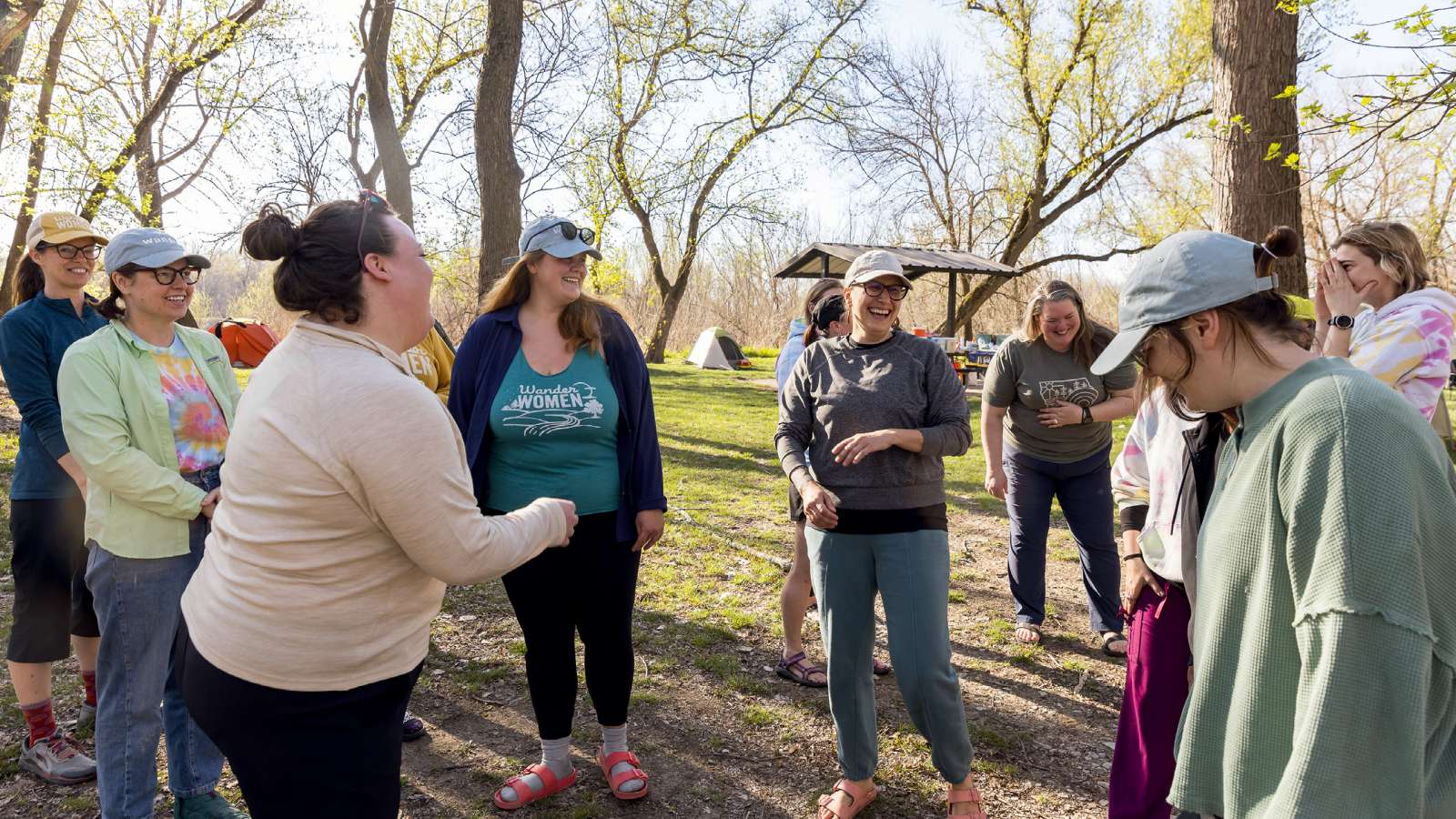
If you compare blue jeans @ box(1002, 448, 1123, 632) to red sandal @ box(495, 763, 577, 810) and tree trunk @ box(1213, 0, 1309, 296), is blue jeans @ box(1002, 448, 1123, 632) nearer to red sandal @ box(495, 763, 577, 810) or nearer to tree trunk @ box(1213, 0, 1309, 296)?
tree trunk @ box(1213, 0, 1309, 296)

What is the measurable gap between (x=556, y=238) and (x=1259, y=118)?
4.79 m

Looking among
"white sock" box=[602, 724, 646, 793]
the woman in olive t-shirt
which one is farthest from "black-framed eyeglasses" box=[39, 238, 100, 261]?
the woman in olive t-shirt

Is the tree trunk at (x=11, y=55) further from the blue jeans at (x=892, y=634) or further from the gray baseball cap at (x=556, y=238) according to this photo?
the blue jeans at (x=892, y=634)

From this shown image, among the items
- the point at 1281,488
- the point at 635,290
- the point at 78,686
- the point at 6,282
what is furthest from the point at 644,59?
the point at 1281,488

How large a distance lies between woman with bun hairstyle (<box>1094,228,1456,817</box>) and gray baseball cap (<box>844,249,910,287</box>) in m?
1.43

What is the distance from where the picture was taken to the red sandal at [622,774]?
10.5ft

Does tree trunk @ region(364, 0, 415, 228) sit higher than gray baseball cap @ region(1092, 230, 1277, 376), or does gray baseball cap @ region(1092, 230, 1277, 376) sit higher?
tree trunk @ region(364, 0, 415, 228)

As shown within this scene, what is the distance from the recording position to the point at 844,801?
3062 mm

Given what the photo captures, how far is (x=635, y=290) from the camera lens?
4116cm

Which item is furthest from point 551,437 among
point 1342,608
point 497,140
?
point 497,140

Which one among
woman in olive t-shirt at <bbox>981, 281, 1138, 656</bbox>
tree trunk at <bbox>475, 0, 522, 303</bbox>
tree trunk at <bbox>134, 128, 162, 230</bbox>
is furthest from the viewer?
tree trunk at <bbox>134, 128, 162, 230</bbox>

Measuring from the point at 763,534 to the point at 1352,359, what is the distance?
4.49 m

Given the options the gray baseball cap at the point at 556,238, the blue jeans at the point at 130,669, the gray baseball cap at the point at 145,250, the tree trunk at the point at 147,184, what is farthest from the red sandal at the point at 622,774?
the tree trunk at the point at 147,184

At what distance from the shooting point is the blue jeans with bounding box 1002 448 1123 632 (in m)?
4.54
